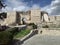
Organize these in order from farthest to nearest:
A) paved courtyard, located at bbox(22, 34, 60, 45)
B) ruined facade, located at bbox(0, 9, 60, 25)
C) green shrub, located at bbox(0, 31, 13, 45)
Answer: ruined facade, located at bbox(0, 9, 60, 25), paved courtyard, located at bbox(22, 34, 60, 45), green shrub, located at bbox(0, 31, 13, 45)

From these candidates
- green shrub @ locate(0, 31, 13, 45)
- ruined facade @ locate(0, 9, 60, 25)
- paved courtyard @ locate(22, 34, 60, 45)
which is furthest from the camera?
ruined facade @ locate(0, 9, 60, 25)

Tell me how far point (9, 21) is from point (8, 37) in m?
27.7

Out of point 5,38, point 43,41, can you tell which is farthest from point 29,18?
point 5,38

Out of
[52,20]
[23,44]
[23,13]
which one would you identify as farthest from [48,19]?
[23,44]

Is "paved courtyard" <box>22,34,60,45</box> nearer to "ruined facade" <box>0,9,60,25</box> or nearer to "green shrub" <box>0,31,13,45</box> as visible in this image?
"green shrub" <box>0,31,13,45</box>

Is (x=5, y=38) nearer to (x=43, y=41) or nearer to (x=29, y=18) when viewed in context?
(x=43, y=41)

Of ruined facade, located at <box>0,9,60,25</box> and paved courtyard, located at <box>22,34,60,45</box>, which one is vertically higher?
ruined facade, located at <box>0,9,60,25</box>

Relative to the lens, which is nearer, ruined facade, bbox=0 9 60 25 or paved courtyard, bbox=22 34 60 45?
paved courtyard, bbox=22 34 60 45

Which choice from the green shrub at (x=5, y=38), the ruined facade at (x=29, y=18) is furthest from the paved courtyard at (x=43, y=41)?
the ruined facade at (x=29, y=18)

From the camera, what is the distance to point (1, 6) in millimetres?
18188

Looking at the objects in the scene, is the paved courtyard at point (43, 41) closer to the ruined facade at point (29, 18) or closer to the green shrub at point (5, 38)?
the green shrub at point (5, 38)

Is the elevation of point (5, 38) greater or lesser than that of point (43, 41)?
greater

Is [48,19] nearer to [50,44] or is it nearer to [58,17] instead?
[58,17]

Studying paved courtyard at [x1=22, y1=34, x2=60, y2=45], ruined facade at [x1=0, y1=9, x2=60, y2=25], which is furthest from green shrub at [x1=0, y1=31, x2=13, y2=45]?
ruined facade at [x1=0, y1=9, x2=60, y2=25]
